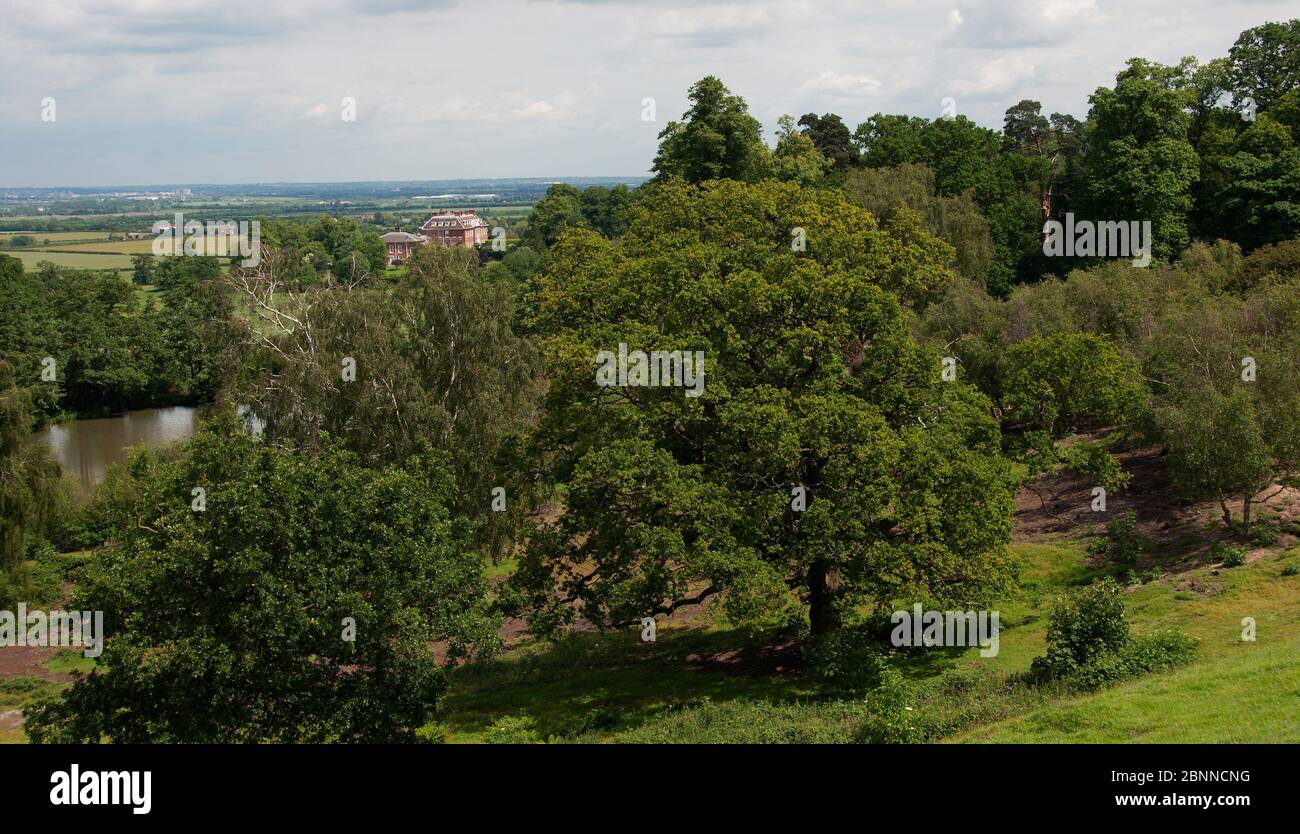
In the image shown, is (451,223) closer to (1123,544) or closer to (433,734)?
(1123,544)

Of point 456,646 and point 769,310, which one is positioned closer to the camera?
point 456,646

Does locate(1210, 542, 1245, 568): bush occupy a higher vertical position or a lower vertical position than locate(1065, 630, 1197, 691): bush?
higher

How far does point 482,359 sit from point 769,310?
Answer: 58.4ft

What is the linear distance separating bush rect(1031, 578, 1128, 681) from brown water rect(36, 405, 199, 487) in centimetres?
5986

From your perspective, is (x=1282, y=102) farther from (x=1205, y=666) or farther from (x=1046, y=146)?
(x=1205, y=666)

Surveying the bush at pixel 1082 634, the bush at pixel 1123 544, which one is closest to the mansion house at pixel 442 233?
the bush at pixel 1123 544

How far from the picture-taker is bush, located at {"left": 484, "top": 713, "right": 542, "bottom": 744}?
22.4m

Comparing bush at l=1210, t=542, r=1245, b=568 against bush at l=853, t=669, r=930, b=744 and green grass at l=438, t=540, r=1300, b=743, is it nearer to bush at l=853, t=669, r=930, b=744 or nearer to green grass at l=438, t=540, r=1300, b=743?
green grass at l=438, t=540, r=1300, b=743

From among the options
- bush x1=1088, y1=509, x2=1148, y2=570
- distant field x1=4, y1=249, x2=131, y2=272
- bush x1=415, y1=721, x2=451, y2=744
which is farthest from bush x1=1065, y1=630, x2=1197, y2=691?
distant field x1=4, y1=249, x2=131, y2=272

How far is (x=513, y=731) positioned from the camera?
76.9 ft

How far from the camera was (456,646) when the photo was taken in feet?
71.3

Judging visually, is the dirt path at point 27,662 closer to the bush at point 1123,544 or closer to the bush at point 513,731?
the bush at point 513,731

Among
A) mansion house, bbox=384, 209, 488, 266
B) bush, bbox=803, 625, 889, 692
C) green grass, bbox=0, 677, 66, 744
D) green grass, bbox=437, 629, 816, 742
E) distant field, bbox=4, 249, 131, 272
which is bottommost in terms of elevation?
green grass, bbox=0, 677, 66, 744
